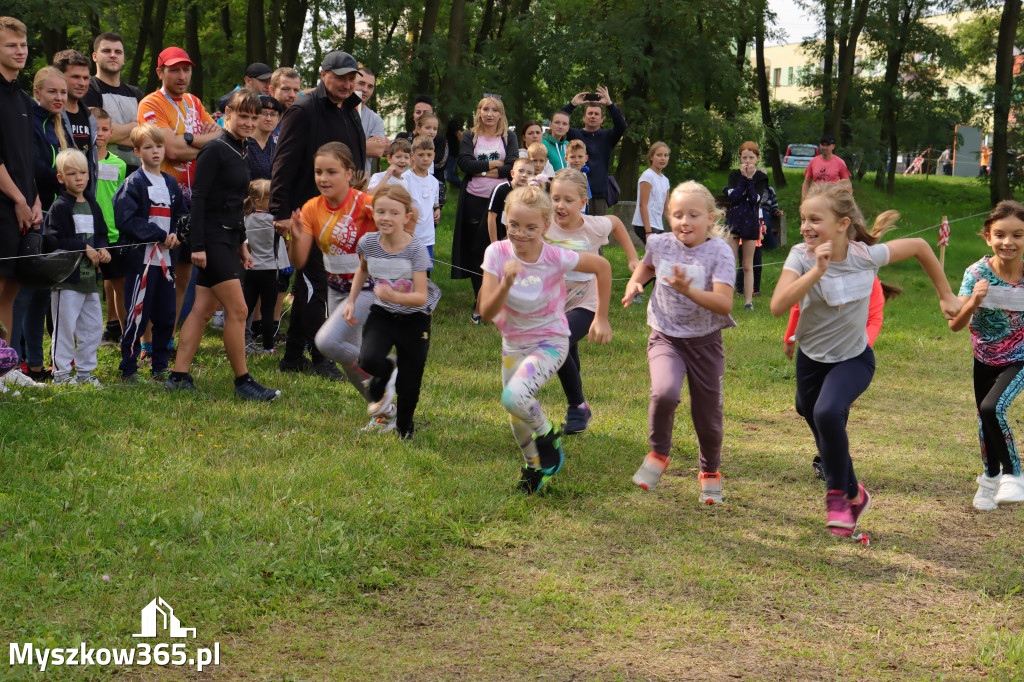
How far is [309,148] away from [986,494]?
5678 millimetres

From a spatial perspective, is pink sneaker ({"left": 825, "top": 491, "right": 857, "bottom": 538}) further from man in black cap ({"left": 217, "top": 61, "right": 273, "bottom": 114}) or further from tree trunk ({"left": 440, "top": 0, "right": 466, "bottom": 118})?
tree trunk ({"left": 440, "top": 0, "right": 466, "bottom": 118})

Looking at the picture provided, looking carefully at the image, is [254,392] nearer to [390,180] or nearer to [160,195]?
[160,195]

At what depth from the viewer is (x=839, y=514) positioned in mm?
5613

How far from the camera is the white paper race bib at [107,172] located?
8547 millimetres

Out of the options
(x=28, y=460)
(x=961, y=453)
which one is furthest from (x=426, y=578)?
(x=961, y=453)

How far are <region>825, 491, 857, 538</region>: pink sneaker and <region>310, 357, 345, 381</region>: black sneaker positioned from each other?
446 cm

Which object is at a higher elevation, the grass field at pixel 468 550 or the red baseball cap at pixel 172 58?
the red baseball cap at pixel 172 58

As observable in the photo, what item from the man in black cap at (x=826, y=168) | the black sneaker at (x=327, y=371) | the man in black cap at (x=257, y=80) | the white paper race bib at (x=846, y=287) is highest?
the man in black cap at (x=257, y=80)

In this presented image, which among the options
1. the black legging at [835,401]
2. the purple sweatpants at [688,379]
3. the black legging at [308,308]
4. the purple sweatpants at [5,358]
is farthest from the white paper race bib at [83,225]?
the black legging at [835,401]

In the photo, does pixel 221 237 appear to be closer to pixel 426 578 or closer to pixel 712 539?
pixel 426 578

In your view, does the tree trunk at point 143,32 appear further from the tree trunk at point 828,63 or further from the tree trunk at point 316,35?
the tree trunk at point 828,63

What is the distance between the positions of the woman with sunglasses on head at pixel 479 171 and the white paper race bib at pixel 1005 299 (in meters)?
6.02

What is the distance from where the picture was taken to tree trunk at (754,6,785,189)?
2509cm

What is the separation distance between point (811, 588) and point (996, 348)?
239 cm
